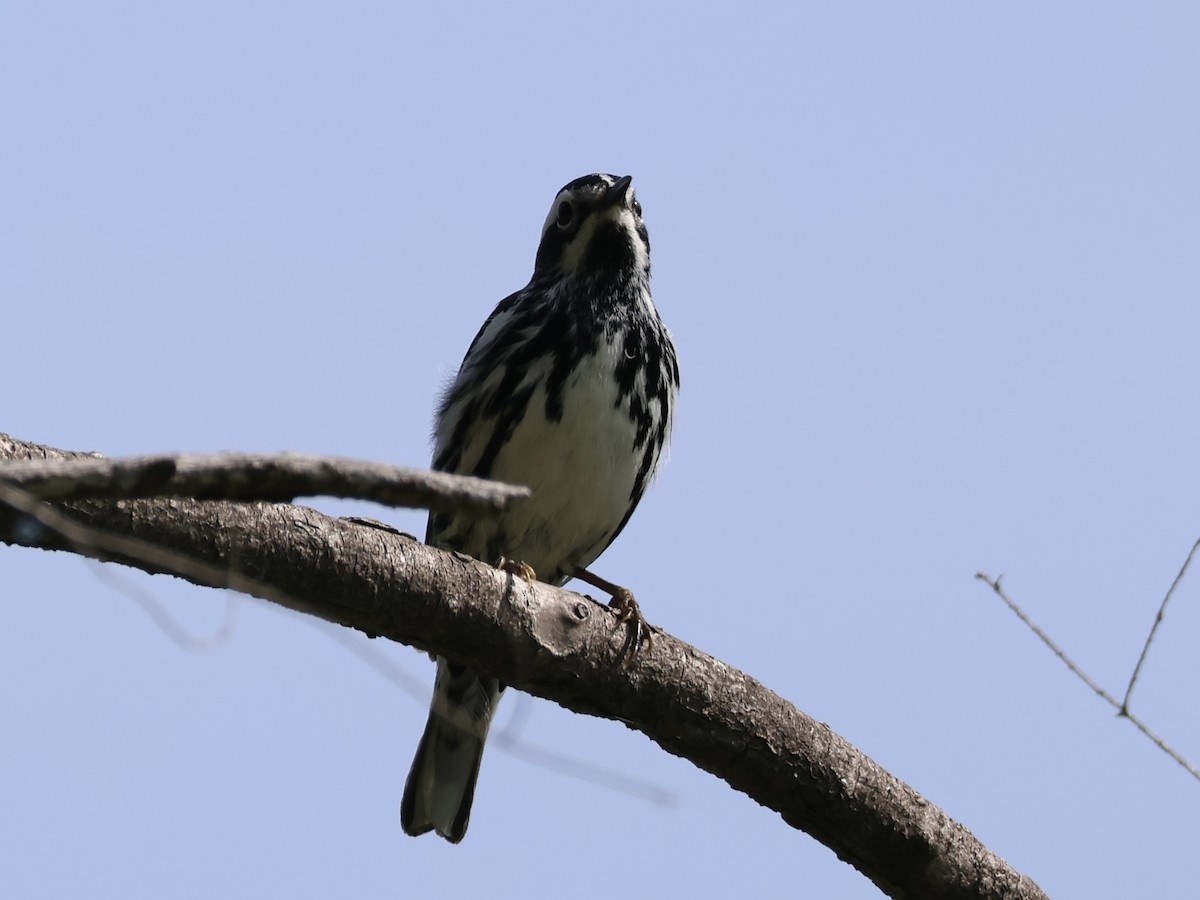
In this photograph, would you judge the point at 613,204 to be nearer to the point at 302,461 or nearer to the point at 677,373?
the point at 677,373

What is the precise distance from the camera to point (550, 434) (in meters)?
7.31

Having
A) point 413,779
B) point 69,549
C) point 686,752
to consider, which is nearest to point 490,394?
point 413,779

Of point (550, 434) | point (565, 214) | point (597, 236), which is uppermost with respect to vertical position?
point (565, 214)

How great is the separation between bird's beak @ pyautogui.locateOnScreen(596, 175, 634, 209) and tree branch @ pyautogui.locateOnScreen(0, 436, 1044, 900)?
11.3ft

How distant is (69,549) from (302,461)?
5.47 ft

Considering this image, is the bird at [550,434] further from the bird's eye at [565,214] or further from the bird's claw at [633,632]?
the bird's claw at [633,632]

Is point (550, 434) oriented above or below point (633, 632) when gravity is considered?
above

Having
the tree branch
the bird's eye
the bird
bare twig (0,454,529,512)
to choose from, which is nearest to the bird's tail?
the bird

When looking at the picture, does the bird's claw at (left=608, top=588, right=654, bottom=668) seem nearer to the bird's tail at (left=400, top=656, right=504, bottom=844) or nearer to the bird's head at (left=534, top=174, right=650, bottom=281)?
the bird's tail at (left=400, top=656, right=504, bottom=844)

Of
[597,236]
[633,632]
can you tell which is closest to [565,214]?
[597,236]

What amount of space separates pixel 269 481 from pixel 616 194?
19.2ft

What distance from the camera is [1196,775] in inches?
189

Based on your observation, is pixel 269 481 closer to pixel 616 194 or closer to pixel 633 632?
pixel 633 632

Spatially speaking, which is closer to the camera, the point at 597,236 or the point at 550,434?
the point at 550,434
